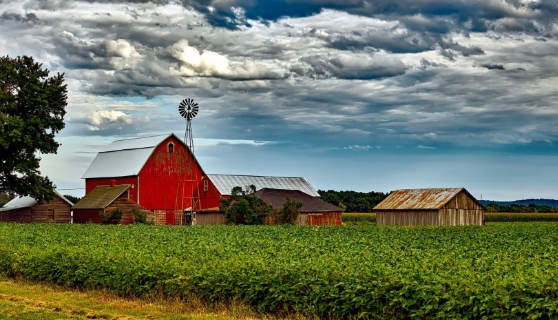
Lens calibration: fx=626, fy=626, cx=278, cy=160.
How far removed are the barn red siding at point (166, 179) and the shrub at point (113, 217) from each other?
4.75 metres

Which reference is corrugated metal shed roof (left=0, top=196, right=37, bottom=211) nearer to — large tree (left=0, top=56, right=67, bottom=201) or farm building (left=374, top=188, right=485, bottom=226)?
large tree (left=0, top=56, right=67, bottom=201)

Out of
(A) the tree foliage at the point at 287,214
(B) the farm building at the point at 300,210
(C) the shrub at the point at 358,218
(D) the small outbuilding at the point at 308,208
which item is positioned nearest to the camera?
(A) the tree foliage at the point at 287,214

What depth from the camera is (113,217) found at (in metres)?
62.2

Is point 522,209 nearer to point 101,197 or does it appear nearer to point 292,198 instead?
point 292,198

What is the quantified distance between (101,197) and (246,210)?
17873 millimetres

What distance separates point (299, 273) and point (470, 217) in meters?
55.0

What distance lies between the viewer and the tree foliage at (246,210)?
5844 centimetres

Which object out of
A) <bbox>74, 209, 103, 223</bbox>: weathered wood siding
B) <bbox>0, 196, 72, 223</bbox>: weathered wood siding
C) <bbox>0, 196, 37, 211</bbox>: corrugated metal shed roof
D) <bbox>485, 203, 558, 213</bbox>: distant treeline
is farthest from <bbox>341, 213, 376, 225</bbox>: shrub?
<bbox>0, 196, 37, 211</bbox>: corrugated metal shed roof

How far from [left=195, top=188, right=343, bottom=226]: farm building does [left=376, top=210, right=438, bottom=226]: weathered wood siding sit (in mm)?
4932

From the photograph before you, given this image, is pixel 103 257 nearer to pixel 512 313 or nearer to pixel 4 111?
pixel 512 313

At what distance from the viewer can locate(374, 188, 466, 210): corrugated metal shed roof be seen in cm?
6425

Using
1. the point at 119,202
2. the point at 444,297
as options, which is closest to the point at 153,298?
the point at 444,297

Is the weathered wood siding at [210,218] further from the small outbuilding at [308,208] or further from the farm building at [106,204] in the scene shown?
the farm building at [106,204]

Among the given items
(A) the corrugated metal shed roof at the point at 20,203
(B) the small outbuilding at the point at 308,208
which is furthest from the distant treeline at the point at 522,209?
(A) the corrugated metal shed roof at the point at 20,203
